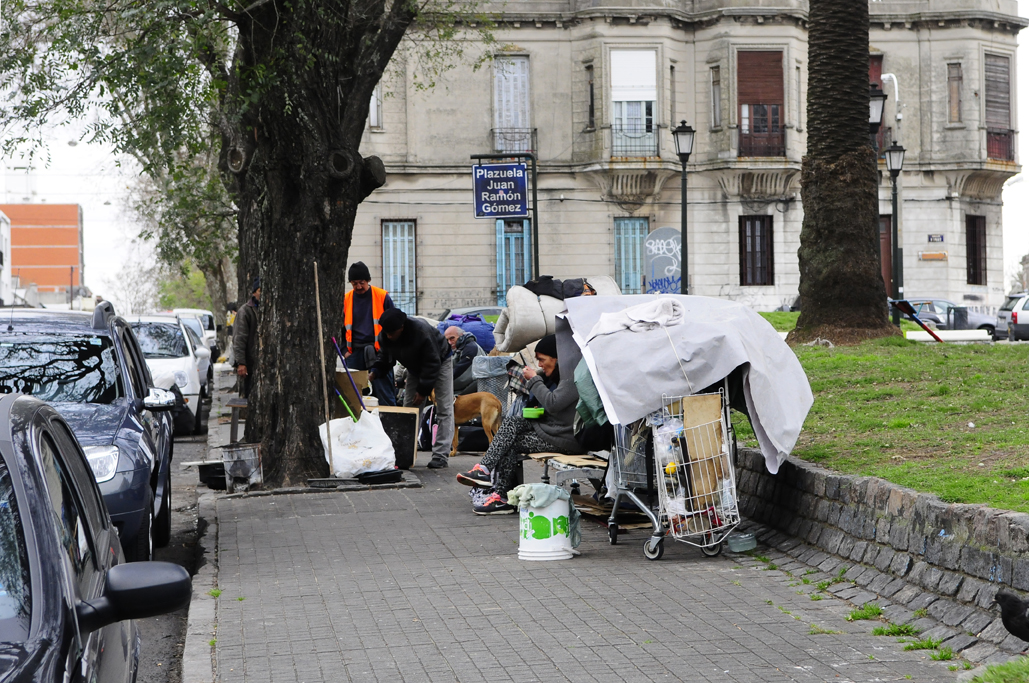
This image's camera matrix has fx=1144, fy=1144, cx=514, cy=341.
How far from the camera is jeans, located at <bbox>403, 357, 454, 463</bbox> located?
12.9m

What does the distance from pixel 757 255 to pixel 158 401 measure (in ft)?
102

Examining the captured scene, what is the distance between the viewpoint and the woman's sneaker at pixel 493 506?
9609 mm

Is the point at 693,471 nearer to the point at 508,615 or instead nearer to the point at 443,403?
the point at 508,615

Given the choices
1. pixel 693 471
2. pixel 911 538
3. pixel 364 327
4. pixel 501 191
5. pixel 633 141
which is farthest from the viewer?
pixel 633 141

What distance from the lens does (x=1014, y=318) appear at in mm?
34656

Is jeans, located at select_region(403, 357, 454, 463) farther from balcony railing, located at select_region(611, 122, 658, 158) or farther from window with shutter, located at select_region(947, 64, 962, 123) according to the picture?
window with shutter, located at select_region(947, 64, 962, 123)

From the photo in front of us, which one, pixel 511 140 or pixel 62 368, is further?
pixel 511 140

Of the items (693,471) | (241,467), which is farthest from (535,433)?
(241,467)

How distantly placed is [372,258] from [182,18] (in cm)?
2519

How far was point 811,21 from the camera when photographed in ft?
51.2

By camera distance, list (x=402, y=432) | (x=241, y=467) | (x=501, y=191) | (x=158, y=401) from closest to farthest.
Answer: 1. (x=158, y=401)
2. (x=241, y=467)
3. (x=402, y=432)
4. (x=501, y=191)

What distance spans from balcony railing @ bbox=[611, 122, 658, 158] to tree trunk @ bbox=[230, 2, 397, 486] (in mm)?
25038

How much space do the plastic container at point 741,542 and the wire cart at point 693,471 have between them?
0.08m

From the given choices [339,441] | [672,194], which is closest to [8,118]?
[339,441]
